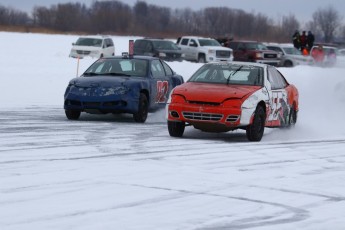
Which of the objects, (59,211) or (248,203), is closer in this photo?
(59,211)

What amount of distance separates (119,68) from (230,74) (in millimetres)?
3436

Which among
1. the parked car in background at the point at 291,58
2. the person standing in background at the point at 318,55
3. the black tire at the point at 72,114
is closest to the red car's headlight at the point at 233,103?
the black tire at the point at 72,114

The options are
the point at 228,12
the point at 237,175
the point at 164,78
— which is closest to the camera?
the point at 237,175

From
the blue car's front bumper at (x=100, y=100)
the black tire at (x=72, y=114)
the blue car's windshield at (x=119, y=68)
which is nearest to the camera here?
the blue car's front bumper at (x=100, y=100)

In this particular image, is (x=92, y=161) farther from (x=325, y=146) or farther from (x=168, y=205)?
(x=325, y=146)

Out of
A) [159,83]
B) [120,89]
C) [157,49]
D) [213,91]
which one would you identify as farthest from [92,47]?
[213,91]

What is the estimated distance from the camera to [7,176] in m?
9.40

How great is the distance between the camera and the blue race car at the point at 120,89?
16703 mm

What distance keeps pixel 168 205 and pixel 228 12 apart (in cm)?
10319

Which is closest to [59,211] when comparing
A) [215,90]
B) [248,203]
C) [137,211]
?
[137,211]

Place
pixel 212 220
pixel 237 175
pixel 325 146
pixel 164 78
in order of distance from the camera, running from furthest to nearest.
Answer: pixel 164 78 < pixel 325 146 < pixel 237 175 < pixel 212 220

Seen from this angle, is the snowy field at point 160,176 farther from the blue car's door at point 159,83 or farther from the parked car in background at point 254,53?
the parked car in background at point 254,53

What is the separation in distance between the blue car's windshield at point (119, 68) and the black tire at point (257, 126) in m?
4.00

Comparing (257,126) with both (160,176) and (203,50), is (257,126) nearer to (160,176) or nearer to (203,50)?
(160,176)
